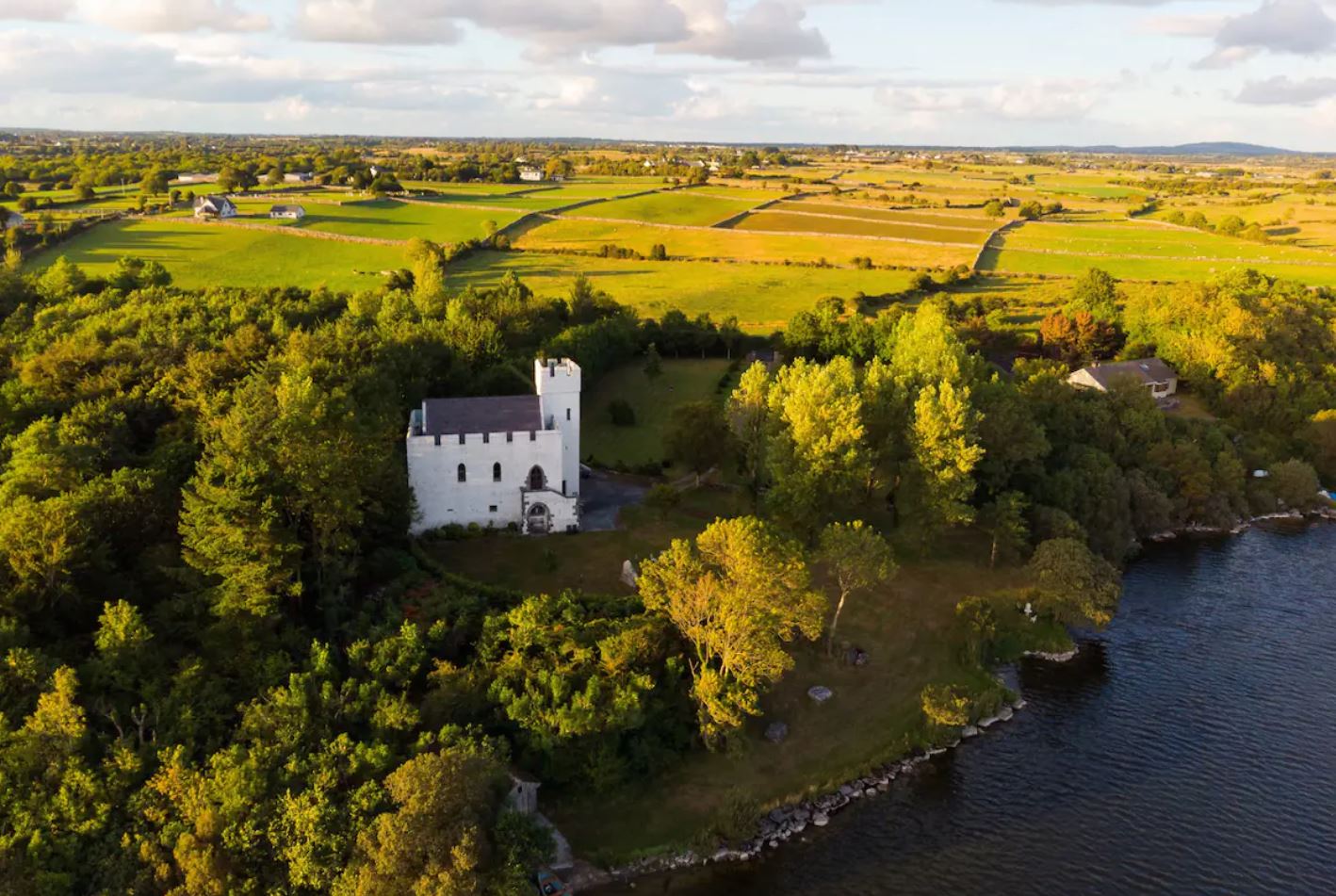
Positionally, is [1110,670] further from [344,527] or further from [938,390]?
[344,527]

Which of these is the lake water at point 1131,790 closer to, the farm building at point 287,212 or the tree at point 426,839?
the tree at point 426,839

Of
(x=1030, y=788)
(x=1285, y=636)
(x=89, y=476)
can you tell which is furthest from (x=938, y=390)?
(x=89, y=476)

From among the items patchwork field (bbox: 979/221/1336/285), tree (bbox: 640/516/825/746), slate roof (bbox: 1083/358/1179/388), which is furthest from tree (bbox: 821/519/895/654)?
patchwork field (bbox: 979/221/1336/285)

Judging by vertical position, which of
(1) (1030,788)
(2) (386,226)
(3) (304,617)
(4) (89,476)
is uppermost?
(2) (386,226)

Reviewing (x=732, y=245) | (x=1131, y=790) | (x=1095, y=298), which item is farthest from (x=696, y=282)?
(x=1131, y=790)

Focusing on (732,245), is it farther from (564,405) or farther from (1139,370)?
(564,405)

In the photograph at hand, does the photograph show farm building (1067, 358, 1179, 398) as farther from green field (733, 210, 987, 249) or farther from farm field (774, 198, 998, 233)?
farm field (774, 198, 998, 233)
